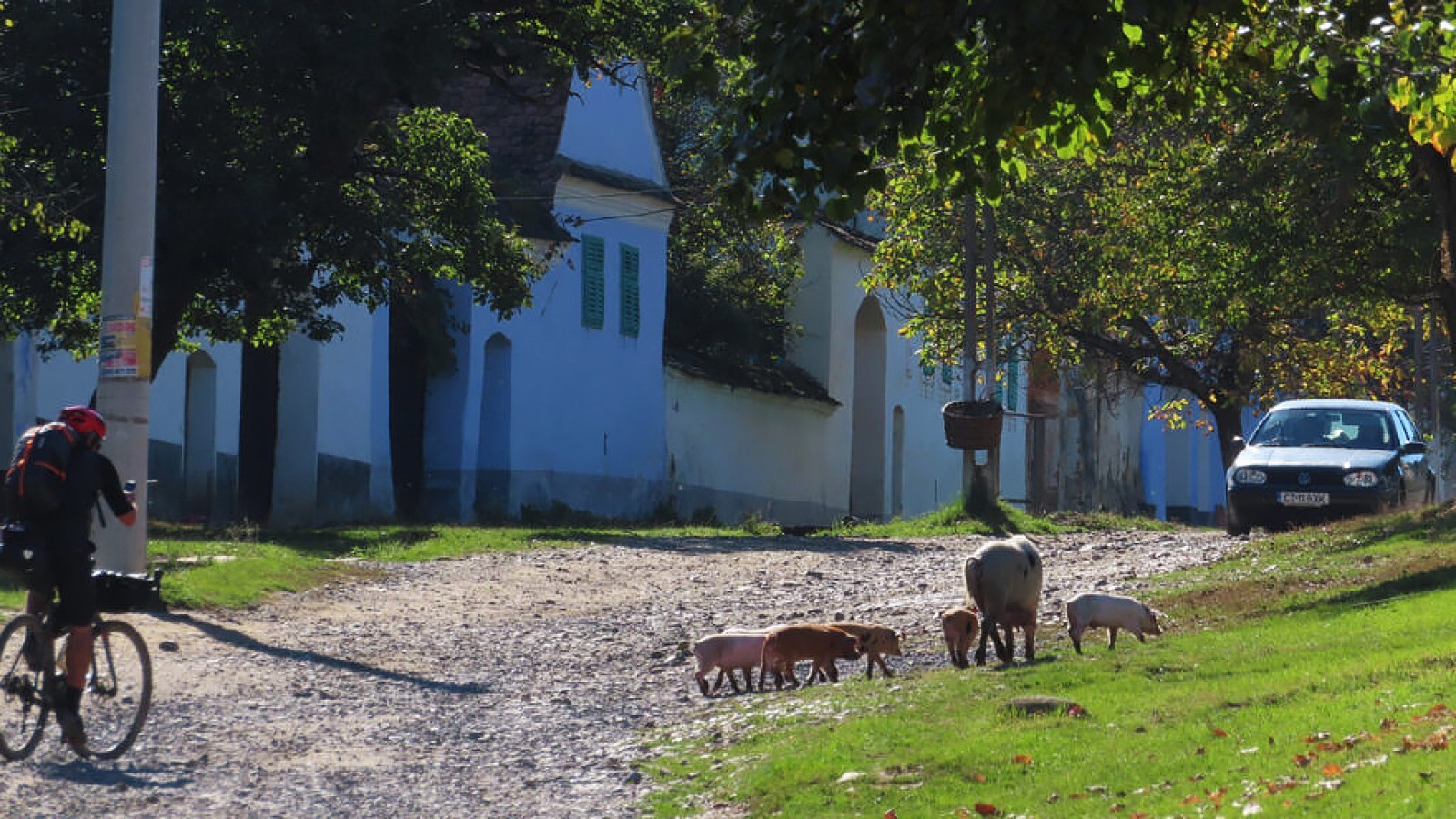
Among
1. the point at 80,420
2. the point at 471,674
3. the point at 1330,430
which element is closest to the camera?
the point at 80,420

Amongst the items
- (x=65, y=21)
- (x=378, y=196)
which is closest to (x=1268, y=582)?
(x=378, y=196)

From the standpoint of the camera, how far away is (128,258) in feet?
49.7

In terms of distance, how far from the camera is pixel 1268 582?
685 inches

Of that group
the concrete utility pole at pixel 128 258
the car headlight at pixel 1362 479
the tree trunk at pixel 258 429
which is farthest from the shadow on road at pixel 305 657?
the tree trunk at pixel 258 429

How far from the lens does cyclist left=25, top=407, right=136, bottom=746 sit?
1029 centimetres

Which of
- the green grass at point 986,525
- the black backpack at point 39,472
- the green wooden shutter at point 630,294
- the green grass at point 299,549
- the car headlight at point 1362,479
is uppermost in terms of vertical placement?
the green wooden shutter at point 630,294

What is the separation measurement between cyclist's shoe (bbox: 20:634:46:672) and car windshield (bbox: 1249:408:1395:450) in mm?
17675

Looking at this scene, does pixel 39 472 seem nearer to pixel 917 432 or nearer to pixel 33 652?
pixel 33 652

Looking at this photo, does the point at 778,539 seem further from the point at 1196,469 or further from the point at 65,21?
the point at 1196,469

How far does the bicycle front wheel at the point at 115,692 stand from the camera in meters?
10.4

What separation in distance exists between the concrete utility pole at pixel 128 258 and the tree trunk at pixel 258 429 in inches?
584

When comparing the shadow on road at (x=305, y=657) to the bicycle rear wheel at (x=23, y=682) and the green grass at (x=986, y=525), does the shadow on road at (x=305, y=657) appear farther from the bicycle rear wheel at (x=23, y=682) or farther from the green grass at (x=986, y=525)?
the green grass at (x=986, y=525)

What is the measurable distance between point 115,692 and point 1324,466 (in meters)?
16.6

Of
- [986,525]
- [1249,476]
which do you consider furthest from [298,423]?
[1249,476]
